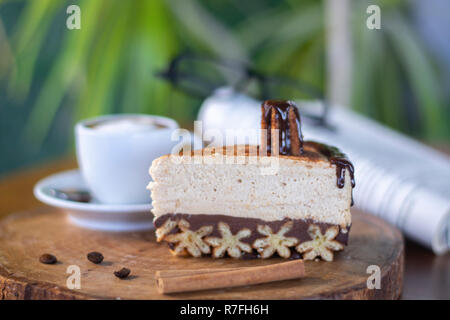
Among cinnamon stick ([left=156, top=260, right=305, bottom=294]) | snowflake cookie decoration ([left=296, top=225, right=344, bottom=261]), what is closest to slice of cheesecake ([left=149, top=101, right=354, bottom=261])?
snowflake cookie decoration ([left=296, top=225, right=344, bottom=261])

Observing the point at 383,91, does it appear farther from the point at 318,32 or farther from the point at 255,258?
the point at 255,258

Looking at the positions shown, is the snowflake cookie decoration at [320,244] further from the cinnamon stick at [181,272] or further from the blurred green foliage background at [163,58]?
the blurred green foliage background at [163,58]

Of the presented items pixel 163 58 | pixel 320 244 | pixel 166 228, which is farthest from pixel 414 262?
pixel 163 58

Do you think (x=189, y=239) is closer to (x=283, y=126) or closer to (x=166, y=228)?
(x=166, y=228)

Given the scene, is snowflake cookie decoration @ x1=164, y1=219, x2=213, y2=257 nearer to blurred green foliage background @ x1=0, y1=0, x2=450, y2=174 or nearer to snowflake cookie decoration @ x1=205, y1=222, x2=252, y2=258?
snowflake cookie decoration @ x1=205, y1=222, x2=252, y2=258
